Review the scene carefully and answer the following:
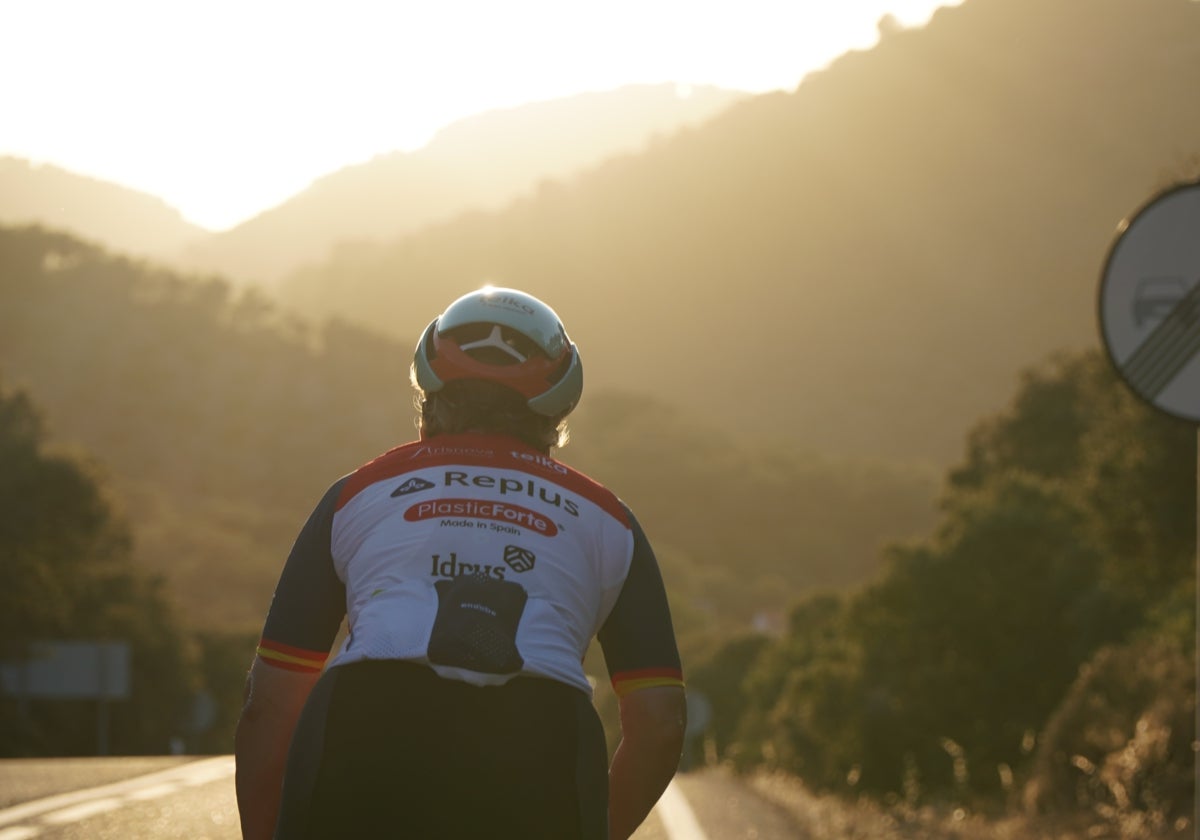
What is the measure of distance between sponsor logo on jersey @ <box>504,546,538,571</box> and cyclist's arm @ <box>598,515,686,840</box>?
28 centimetres

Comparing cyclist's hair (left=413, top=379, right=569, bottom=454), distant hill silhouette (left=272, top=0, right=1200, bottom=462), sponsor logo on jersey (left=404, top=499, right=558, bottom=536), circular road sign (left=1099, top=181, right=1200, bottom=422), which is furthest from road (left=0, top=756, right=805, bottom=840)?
distant hill silhouette (left=272, top=0, right=1200, bottom=462)

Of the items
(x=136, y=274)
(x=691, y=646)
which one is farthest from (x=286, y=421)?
(x=691, y=646)

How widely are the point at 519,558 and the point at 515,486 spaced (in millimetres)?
190

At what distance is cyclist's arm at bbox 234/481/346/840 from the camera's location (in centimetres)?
314

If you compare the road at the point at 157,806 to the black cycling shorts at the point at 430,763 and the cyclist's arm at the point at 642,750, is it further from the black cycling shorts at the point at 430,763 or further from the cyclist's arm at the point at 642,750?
the black cycling shorts at the point at 430,763

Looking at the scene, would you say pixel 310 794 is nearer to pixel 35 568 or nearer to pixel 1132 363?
pixel 1132 363

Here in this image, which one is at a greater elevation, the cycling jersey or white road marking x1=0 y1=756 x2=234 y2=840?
the cycling jersey

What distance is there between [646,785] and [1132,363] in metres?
3.20

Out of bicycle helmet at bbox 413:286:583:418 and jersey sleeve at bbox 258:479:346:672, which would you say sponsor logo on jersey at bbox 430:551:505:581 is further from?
bicycle helmet at bbox 413:286:583:418

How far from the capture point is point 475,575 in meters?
2.99

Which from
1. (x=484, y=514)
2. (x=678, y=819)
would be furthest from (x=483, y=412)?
(x=678, y=819)

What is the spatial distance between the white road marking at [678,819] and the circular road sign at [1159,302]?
3183mm

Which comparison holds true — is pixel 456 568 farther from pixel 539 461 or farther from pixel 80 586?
pixel 80 586

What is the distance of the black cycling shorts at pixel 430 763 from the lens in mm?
2789
